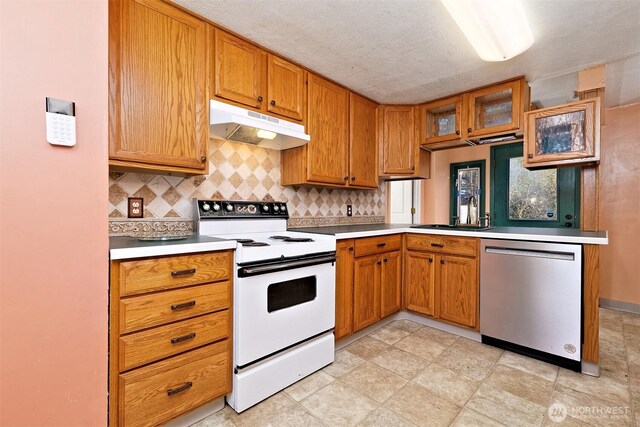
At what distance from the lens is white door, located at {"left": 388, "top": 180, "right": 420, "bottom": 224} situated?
4535mm

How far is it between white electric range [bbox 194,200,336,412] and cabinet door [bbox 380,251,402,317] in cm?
70

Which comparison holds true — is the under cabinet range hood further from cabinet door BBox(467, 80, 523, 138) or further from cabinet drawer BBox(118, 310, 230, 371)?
cabinet door BBox(467, 80, 523, 138)

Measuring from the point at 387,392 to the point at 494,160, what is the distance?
3905 mm

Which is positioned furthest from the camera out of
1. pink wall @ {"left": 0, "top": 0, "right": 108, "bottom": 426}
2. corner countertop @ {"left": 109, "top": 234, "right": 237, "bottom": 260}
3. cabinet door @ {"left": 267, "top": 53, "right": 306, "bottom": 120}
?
cabinet door @ {"left": 267, "top": 53, "right": 306, "bottom": 120}

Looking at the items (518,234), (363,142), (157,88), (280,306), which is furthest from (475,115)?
(157,88)

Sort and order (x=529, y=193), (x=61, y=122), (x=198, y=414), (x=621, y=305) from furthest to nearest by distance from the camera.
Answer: (x=529, y=193) < (x=621, y=305) < (x=198, y=414) < (x=61, y=122)

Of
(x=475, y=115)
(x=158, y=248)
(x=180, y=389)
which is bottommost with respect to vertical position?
(x=180, y=389)

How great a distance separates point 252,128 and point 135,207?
0.85m

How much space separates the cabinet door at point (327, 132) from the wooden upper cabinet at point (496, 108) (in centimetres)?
118

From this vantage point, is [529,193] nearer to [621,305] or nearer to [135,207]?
[621,305]

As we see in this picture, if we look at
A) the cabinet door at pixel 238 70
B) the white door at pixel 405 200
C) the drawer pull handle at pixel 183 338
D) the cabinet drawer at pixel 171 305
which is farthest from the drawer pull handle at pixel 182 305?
the white door at pixel 405 200

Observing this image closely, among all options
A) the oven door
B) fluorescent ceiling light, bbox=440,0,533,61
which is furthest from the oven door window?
fluorescent ceiling light, bbox=440,0,533,61

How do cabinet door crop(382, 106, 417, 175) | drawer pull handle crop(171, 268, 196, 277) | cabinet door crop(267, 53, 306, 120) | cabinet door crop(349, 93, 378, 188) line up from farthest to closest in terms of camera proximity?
cabinet door crop(382, 106, 417, 175)
cabinet door crop(349, 93, 378, 188)
cabinet door crop(267, 53, 306, 120)
drawer pull handle crop(171, 268, 196, 277)

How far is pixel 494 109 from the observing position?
270 cm
